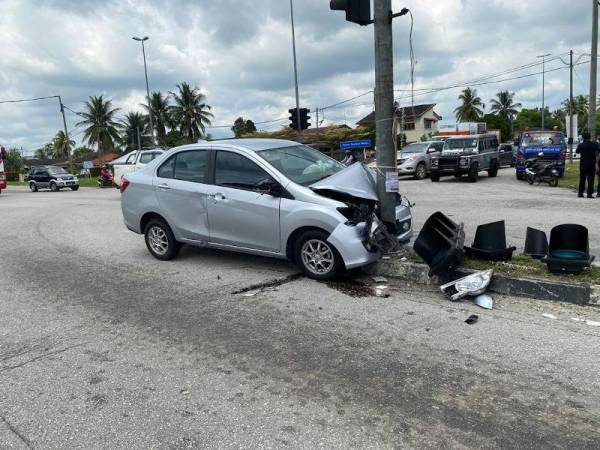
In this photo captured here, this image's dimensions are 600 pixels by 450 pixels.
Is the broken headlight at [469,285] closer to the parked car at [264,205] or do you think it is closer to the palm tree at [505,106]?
the parked car at [264,205]

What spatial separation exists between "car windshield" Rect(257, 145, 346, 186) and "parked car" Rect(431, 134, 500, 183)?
1381cm

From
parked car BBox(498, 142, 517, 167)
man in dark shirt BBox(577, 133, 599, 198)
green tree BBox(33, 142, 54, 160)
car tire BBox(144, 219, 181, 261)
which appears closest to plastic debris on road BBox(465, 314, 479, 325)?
car tire BBox(144, 219, 181, 261)

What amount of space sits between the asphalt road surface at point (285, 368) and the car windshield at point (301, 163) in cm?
132

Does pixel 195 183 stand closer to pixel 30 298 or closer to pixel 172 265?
pixel 172 265

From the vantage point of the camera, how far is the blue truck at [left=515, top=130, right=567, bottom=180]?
18219 millimetres

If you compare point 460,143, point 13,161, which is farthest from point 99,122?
point 460,143

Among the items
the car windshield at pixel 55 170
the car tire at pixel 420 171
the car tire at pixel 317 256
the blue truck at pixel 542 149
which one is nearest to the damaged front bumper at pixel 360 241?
the car tire at pixel 317 256

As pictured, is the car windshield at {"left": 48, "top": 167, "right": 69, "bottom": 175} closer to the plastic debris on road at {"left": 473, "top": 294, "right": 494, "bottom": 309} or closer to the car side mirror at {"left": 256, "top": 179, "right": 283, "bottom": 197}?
the car side mirror at {"left": 256, "top": 179, "right": 283, "bottom": 197}

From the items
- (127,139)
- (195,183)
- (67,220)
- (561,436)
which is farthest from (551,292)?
(127,139)

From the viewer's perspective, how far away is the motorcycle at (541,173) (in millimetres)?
17297

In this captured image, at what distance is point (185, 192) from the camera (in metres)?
6.94

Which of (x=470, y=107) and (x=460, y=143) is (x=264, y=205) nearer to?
(x=460, y=143)

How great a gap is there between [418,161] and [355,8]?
56.3ft

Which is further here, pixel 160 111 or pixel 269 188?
pixel 160 111
